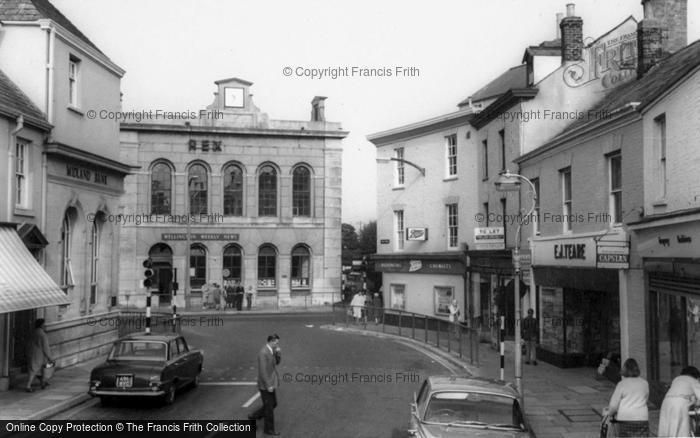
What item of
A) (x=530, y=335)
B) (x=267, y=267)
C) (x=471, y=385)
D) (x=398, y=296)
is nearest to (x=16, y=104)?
(x=471, y=385)

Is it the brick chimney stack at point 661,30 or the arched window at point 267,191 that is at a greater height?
the brick chimney stack at point 661,30

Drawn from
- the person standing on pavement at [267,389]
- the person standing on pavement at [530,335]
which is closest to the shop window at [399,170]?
the person standing on pavement at [530,335]

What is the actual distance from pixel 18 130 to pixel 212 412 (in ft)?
27.6

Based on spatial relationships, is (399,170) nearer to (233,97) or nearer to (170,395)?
(233,97)

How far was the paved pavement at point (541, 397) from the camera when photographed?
1379cm

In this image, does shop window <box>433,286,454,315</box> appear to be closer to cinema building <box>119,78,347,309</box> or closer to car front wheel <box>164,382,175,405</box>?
cinema building <box>119,78,347,309</box>

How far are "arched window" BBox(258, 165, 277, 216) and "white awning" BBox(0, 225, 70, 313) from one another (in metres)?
31.6

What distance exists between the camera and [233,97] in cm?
4825

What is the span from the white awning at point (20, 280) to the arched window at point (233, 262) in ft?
99.8

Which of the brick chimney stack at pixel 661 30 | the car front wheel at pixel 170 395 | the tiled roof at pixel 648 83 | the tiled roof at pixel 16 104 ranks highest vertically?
the brick chimney stack at pixel 661 30

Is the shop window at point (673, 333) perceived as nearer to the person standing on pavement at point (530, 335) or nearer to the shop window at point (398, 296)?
the person standing on pavement at point (530, 335)

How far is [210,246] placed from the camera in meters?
47.1

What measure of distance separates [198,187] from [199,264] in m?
5.04

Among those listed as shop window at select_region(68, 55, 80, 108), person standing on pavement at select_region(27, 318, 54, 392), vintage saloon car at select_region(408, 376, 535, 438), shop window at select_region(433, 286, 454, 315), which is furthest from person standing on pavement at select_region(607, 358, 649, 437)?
shop window at select_region(433, 286, 454, 315)
